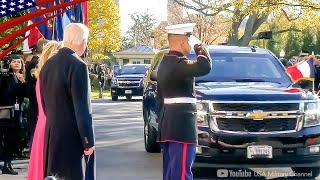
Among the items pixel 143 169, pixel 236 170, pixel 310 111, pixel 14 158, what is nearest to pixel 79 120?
pixel 236 170

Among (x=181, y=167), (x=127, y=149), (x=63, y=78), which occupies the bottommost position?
(x=127, y=149)

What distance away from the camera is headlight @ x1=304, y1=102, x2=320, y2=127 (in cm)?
909

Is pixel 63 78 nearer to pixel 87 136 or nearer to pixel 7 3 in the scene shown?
pixel 87 136

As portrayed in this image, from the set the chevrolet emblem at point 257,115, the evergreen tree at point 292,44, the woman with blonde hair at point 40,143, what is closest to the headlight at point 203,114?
the chevrolet emblem at point 257,115

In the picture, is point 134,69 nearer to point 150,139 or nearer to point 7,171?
point 150,139

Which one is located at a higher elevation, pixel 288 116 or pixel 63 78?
pixel 63 78

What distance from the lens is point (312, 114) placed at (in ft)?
30.0

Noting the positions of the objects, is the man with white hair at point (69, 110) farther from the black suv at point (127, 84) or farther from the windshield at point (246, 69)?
the black suv at point (127, 84)

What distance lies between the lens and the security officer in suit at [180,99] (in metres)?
7.02

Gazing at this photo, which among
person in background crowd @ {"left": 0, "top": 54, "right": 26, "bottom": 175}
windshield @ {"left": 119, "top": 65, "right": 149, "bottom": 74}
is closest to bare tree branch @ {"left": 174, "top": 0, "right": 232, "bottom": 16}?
windshield @ {"left": 119, "top": 65, "right": 149, "bottom": 74}

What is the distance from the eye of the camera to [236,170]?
8.94 m

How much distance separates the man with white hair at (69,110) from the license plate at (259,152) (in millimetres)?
3167

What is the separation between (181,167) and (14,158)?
537cm

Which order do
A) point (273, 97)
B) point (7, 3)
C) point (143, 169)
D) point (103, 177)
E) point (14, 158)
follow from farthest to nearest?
point (14, 158) < point (143, 169) < point (103, 177) < point (273, 97) < point (7, 3)
